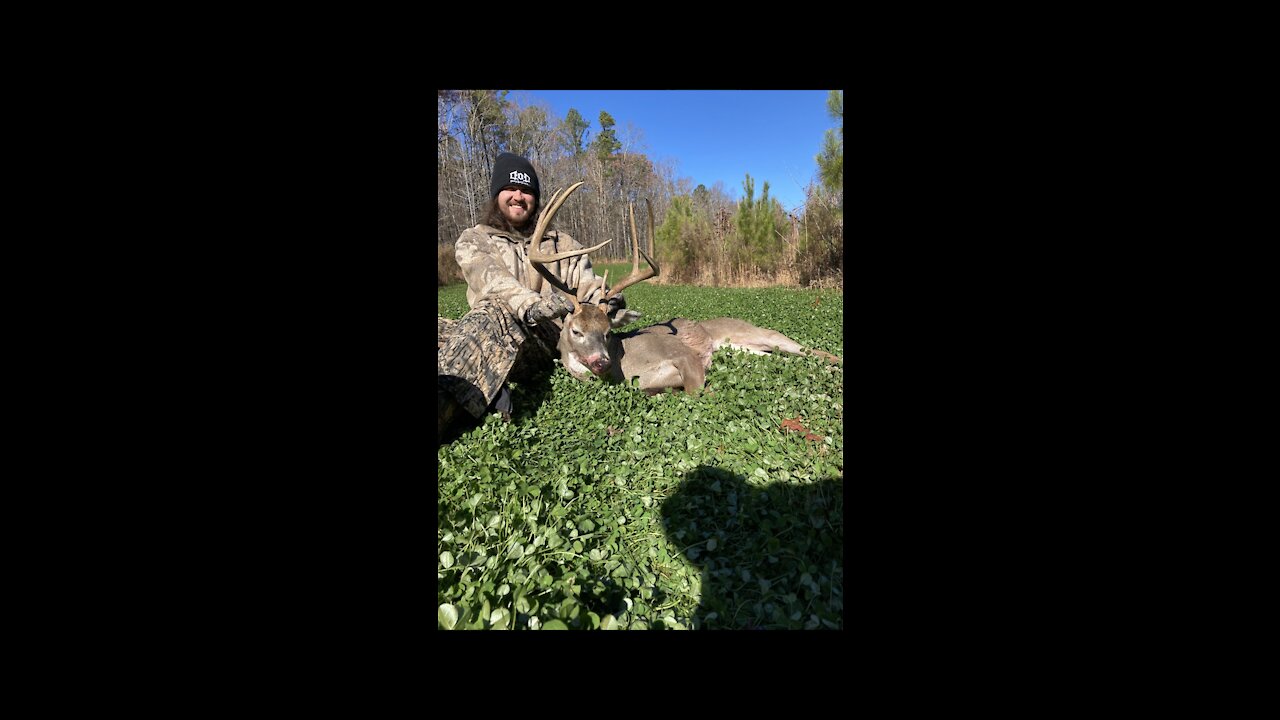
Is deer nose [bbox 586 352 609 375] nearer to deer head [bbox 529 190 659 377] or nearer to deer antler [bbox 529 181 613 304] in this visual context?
deer head [bbox 529 190 659 377]

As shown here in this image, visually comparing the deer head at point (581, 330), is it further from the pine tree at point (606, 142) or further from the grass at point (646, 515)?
the pine tree at point (606, 142)

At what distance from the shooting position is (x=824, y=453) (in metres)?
2.83

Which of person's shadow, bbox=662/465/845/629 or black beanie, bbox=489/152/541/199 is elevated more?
black beanie, bbox=489/152/541/199

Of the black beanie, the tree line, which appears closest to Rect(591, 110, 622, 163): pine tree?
the tree line

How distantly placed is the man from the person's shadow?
115 cm

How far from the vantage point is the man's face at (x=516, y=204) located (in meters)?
5.39

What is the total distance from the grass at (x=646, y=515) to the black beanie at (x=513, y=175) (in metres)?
2.67

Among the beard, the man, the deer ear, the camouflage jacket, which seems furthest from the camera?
the beard

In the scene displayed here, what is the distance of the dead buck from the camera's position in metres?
4.36

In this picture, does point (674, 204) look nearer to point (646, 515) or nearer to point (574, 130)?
point (574, 130)
